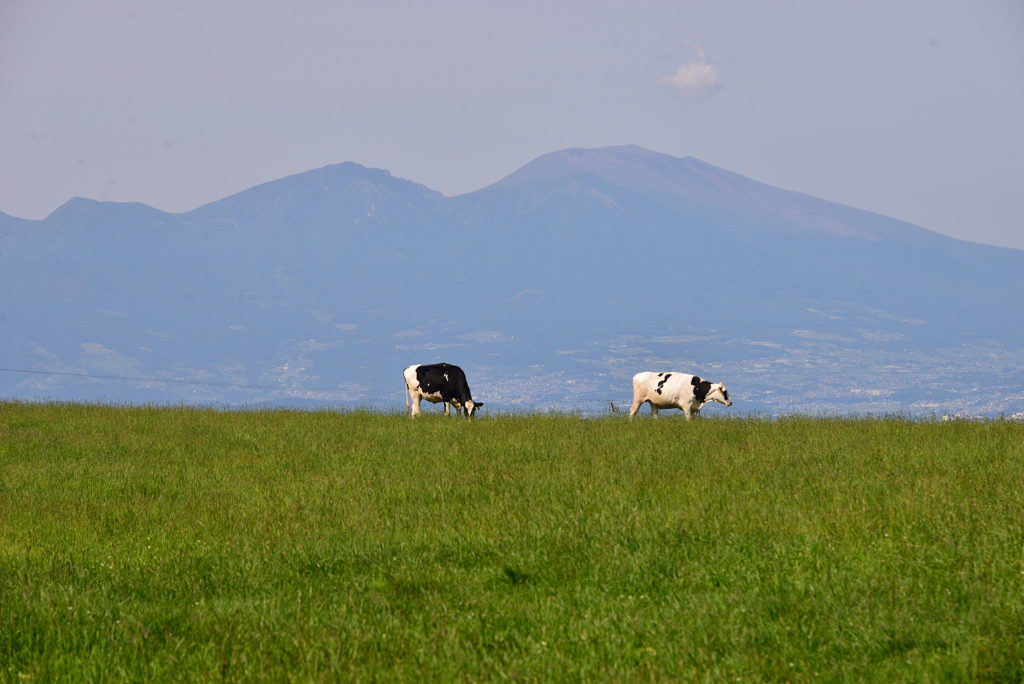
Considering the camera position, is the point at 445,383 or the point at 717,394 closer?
the point at 445,383

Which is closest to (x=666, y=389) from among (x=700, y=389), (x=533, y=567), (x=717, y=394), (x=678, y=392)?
(x=678, y=392)

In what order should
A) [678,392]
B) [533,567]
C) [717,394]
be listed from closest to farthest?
1. [533,567]
2. [678,392]
3. [717,394]

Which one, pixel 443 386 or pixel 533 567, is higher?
pixel 443 386

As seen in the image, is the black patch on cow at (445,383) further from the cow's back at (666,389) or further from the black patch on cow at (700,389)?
the black patch on cow at (700,389)

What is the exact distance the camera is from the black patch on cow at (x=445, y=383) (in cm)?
2036

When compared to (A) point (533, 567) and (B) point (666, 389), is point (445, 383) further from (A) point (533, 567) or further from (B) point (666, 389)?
(A) point (533, 567)

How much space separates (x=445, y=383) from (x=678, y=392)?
5.83 metres

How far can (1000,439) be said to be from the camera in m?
11.0

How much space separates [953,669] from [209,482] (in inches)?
331

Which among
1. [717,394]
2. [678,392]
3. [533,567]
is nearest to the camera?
[533,567]

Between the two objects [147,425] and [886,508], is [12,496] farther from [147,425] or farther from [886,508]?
[886,508]

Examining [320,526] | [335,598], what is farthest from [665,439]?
[335,598]

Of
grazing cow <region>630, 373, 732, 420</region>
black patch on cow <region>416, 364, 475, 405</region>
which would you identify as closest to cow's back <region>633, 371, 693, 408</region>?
grazing cow <region>630, 373, 732, 420</region>

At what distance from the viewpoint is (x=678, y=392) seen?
20422 mm
